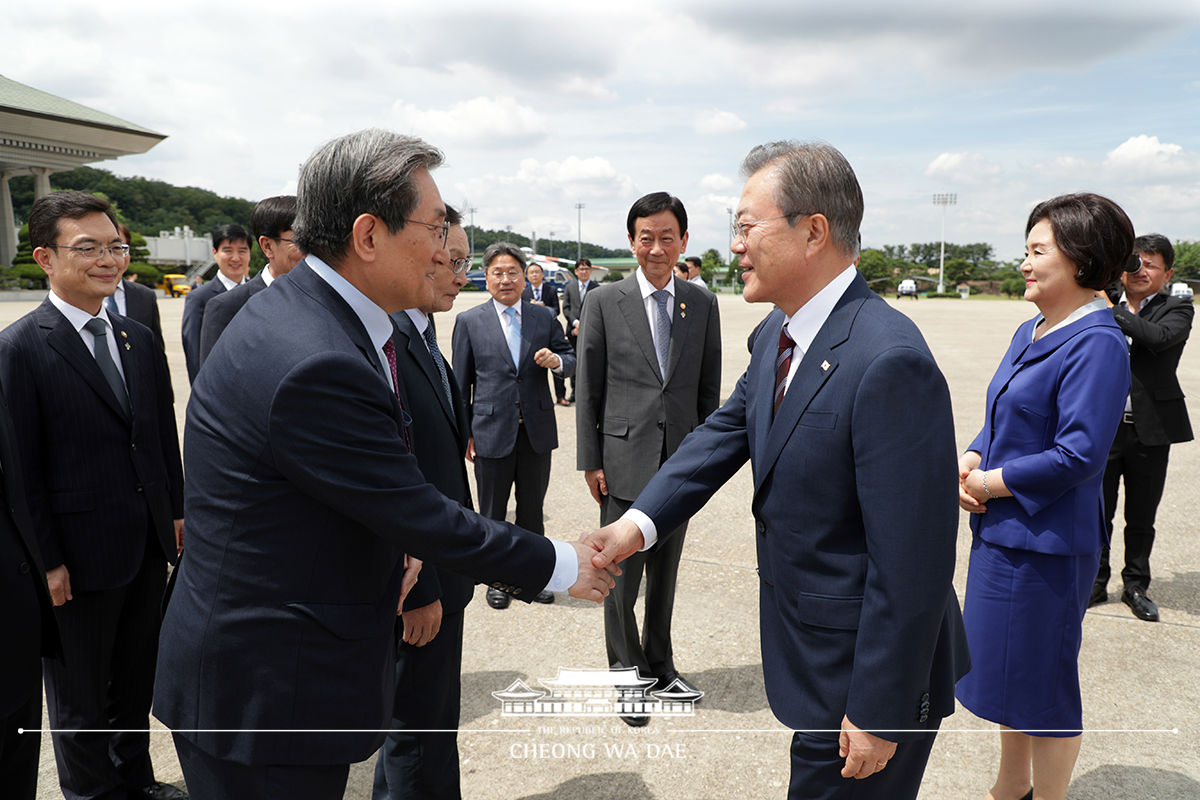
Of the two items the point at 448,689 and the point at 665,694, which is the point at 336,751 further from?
the point at 665,694

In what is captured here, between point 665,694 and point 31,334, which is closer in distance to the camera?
point 31,334

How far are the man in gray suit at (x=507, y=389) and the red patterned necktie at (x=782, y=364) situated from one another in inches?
128

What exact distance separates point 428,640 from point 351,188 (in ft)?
5.17

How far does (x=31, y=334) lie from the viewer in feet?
9.61

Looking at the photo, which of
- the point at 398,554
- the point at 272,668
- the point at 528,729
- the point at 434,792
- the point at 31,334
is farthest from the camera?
the point at 528,729

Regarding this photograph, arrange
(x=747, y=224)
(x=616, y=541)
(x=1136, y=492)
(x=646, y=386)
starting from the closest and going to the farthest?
1. (x=747, y=224)
2. (x=616, y=541)
3. (x=646, y=386)
4. (x=1136, y=492)

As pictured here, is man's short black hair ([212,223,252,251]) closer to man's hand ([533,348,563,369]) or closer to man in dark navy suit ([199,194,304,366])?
man in dark navy suit ([199,194,304,366])

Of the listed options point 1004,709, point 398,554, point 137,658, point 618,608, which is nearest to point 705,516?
point 618,608

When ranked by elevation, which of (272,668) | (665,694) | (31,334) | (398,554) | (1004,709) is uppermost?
(31,334)

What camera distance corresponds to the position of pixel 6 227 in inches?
1738

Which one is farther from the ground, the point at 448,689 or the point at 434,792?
the point at 448,689

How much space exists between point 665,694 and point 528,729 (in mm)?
727

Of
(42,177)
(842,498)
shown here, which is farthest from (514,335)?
(42,177)

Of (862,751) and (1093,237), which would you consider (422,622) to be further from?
(1093,237)
